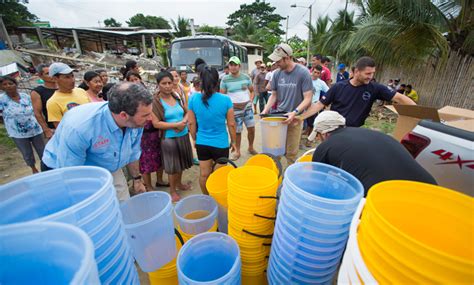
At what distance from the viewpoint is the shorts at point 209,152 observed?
2483 millimetres

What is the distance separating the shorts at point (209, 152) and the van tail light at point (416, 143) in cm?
193

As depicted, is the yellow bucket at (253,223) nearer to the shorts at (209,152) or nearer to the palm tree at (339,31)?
the shorts at (209,152)

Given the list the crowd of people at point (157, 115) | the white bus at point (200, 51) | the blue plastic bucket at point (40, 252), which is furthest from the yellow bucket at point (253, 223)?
the white bus at point (200, 51)

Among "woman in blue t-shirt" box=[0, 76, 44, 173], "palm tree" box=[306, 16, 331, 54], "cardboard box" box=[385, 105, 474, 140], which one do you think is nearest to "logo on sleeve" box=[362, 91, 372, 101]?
"cardboard box" box=[385, 105, 474, 140]

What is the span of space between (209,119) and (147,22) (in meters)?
57.3

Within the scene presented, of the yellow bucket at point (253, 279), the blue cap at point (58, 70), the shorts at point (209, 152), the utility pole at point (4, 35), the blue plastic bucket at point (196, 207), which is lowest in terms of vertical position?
the yellow bucket at point (253, 279)

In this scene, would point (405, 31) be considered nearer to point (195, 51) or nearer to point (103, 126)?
point (103, 126)

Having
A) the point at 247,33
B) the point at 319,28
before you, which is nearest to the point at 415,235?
the point at 319,28

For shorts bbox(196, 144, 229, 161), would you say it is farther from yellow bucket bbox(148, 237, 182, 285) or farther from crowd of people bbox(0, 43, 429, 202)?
yellow bucket bbox(148, 237, 182, 285)

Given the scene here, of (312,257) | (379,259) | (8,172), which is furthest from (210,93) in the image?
(8,172)

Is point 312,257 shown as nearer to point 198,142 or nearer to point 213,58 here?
point 198,142

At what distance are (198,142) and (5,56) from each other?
18.3 metres

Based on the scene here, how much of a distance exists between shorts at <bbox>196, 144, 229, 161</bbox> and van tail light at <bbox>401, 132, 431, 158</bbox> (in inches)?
76.1

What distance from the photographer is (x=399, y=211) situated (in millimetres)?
853
